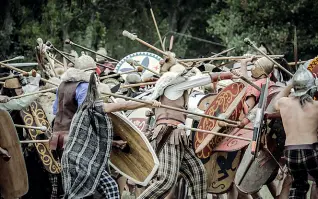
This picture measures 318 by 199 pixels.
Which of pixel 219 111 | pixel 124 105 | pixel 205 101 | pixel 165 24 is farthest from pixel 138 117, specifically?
pixel 165 24

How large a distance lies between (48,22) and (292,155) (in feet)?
62.5

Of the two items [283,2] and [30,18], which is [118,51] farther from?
[283,2]

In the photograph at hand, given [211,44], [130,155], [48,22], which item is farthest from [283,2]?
[130,155]

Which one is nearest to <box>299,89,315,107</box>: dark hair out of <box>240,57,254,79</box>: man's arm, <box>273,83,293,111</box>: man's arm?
<box>273,83,293,111</box>: man's arm

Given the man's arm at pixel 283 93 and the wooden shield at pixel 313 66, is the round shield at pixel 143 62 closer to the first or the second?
the wooden shield at pixel 313 66

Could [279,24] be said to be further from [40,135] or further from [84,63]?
[84,63]

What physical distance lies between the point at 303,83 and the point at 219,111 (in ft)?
5.79

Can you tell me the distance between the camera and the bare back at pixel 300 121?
10.8 metres

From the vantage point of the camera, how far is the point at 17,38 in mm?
29672

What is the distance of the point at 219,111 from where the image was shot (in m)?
12.5

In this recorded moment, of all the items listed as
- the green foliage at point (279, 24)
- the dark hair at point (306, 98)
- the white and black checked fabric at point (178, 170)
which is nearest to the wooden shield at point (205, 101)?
the white and black checked fabric at point (178, 170)

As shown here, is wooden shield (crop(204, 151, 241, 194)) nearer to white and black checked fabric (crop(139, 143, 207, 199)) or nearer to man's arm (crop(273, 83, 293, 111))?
white and black checked fabric (crop(139, 143, 207, 199))

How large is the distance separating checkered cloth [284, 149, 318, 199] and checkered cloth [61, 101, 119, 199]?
1644 millimetres

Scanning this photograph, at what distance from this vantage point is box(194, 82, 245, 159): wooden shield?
12.4 m
